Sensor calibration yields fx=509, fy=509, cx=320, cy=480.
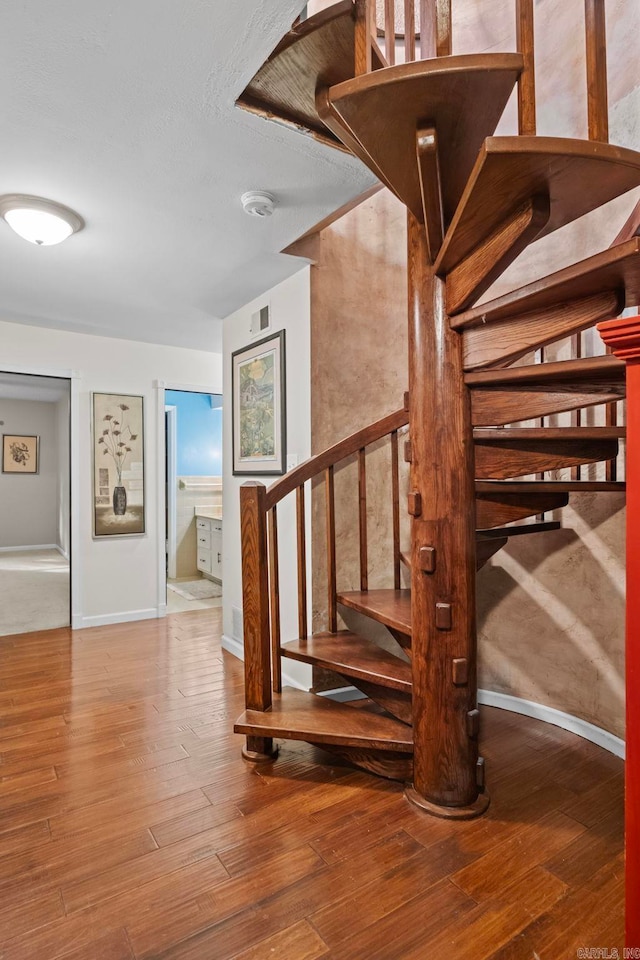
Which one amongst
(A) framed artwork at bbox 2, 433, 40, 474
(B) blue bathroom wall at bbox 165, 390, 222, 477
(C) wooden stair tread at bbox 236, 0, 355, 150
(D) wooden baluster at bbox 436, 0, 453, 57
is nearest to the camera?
(D) wooden baluster at bbox 436, 0, 453, 57

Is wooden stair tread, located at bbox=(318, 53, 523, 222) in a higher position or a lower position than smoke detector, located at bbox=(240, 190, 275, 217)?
lower

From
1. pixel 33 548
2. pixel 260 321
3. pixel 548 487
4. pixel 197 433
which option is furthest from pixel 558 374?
pixel 33 548

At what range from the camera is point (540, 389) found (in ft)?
5.87

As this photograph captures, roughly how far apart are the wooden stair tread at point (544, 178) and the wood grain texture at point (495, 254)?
0.02m

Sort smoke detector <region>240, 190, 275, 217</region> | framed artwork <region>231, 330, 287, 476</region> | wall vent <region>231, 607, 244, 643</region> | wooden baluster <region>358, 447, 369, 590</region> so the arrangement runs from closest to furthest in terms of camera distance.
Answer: smoke detector <region>240, 190, 275, 217</region> → wooden baluster <region>358, 447, 369, 590</region> → framed artwork <region>231, 330, 287, 476</region> → wall vent <region>231, 607, 244, 643</region>

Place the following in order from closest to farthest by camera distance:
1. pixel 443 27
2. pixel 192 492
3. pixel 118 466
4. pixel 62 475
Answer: pixel 443 27 < pixel 118 466 < pixel 192 492 < pixel 62 475

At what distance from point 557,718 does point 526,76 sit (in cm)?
263

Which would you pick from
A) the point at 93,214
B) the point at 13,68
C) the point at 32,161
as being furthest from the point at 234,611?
the point at 13,68

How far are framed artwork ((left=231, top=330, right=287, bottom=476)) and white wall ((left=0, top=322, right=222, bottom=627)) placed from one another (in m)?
1.20

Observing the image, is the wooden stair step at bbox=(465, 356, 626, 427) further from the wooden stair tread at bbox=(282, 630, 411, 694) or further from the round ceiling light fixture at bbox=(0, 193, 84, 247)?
the round ceiling light fixture at bbox=(0, 193, 84, 247)

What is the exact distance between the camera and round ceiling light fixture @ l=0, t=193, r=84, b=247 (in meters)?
2.22

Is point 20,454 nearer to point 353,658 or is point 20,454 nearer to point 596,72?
point 353,658

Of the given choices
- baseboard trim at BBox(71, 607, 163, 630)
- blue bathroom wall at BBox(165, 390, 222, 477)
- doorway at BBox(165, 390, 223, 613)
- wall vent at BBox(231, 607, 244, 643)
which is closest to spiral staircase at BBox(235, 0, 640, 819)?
wall vent at BBox(231, 607, 244, 643)

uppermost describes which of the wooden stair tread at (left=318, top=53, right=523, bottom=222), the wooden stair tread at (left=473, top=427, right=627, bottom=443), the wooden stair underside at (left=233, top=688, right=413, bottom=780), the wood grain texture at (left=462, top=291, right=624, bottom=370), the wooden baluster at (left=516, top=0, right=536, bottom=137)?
the wooden baluster at (left=516, top=0, right=536, bottom=137)
